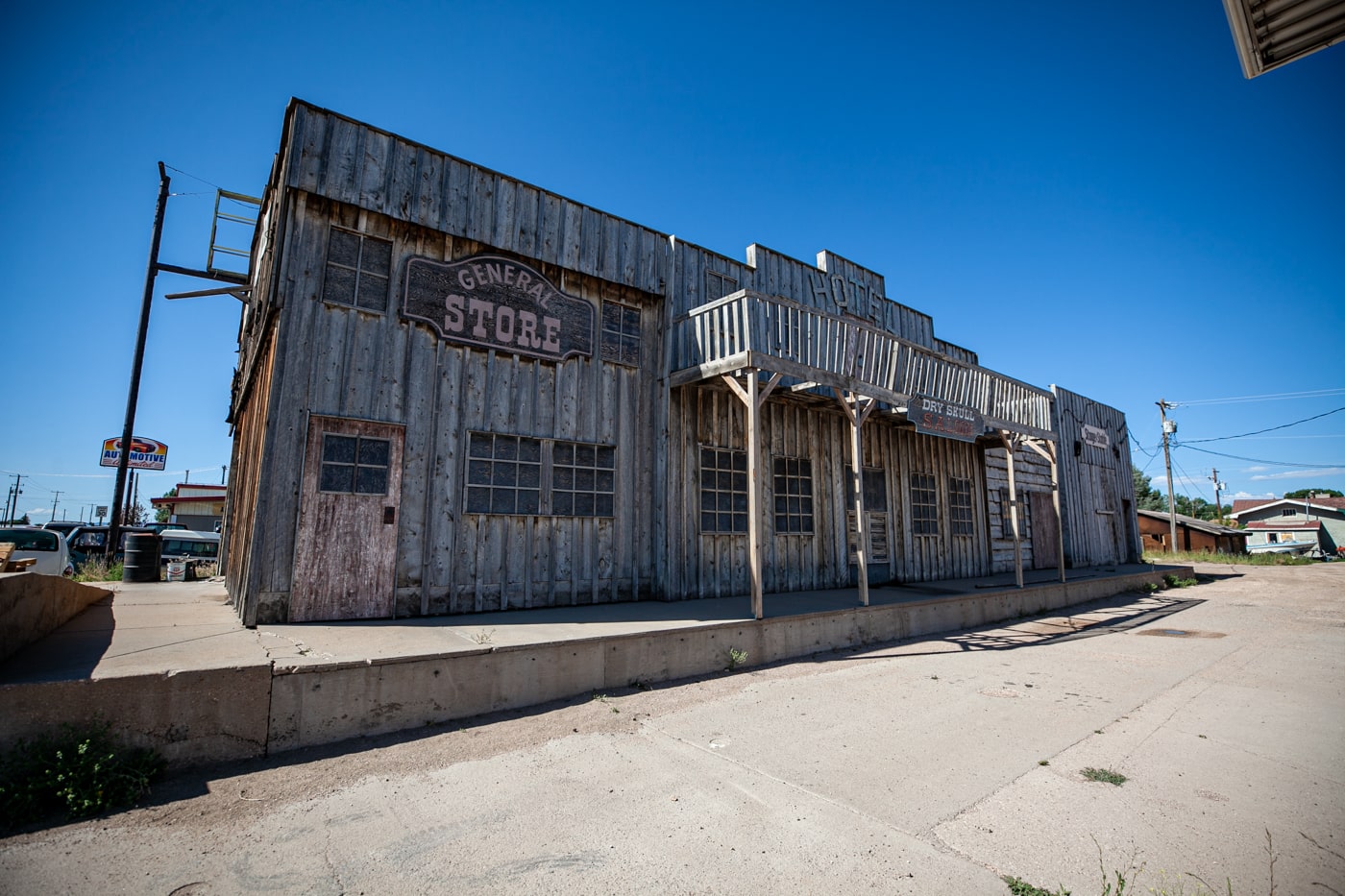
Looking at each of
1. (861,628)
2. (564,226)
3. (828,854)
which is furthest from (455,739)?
(564,226)

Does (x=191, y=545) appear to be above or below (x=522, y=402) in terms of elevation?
below

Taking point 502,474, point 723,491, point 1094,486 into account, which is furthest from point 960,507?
point 502,474

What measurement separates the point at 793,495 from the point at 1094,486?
13084mm

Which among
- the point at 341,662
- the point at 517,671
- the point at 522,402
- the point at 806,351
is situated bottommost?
the point at 517,671

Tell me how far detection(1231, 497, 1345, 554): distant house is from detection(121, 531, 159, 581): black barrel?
169 feet

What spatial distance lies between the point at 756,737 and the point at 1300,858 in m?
2.93

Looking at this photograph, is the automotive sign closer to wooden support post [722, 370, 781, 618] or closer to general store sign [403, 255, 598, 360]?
general store sign [403, 255, 598, 360]

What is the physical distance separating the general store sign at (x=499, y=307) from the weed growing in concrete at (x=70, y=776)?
16.1ft

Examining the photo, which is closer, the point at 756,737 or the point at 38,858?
the point at 38,858

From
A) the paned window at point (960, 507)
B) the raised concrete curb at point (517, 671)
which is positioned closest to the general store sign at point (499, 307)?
the raised concrete curb at point (517, 671)

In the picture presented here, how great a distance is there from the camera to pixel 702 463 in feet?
31.3

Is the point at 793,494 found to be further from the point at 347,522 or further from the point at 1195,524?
the point at 1195,524

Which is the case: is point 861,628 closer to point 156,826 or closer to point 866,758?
point 866,758

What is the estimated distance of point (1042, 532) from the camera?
16359 millimetres
